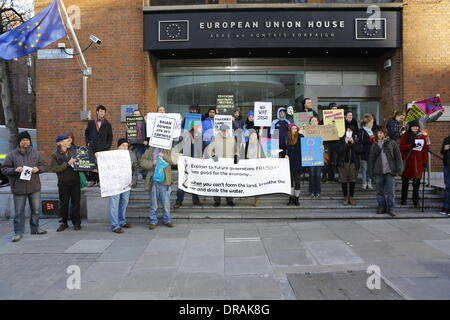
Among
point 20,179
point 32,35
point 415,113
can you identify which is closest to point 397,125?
point 415,113

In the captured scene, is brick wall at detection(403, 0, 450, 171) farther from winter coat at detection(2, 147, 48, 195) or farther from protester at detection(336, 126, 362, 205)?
winter coat at detection(2, 147, 48, 195)

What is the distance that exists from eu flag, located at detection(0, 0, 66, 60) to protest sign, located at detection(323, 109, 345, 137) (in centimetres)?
725

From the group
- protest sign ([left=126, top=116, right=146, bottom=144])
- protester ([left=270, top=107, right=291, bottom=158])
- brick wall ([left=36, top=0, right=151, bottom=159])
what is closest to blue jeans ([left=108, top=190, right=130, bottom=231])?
protest sign ([left=126, top=116, right=146, bottom=144])

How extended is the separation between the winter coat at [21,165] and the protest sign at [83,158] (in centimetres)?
61

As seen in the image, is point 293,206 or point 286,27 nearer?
point 293,206

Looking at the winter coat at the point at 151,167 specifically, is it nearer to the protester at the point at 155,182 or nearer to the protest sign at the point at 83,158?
the protester at the point at 155,182

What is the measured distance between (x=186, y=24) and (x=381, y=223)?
839 cm

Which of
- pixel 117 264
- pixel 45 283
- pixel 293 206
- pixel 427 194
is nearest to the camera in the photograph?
pixel 45 283

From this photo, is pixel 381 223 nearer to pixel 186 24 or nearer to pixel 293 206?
pixel 293 206

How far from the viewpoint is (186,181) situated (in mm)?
7359

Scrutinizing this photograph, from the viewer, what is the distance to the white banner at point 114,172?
7000mm

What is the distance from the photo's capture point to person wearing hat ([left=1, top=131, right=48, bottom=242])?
668 cm

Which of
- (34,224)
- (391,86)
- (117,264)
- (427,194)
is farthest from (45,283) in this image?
(391,86)

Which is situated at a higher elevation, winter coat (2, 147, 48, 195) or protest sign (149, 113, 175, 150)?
protest sign (149, 113, 175, 150)
